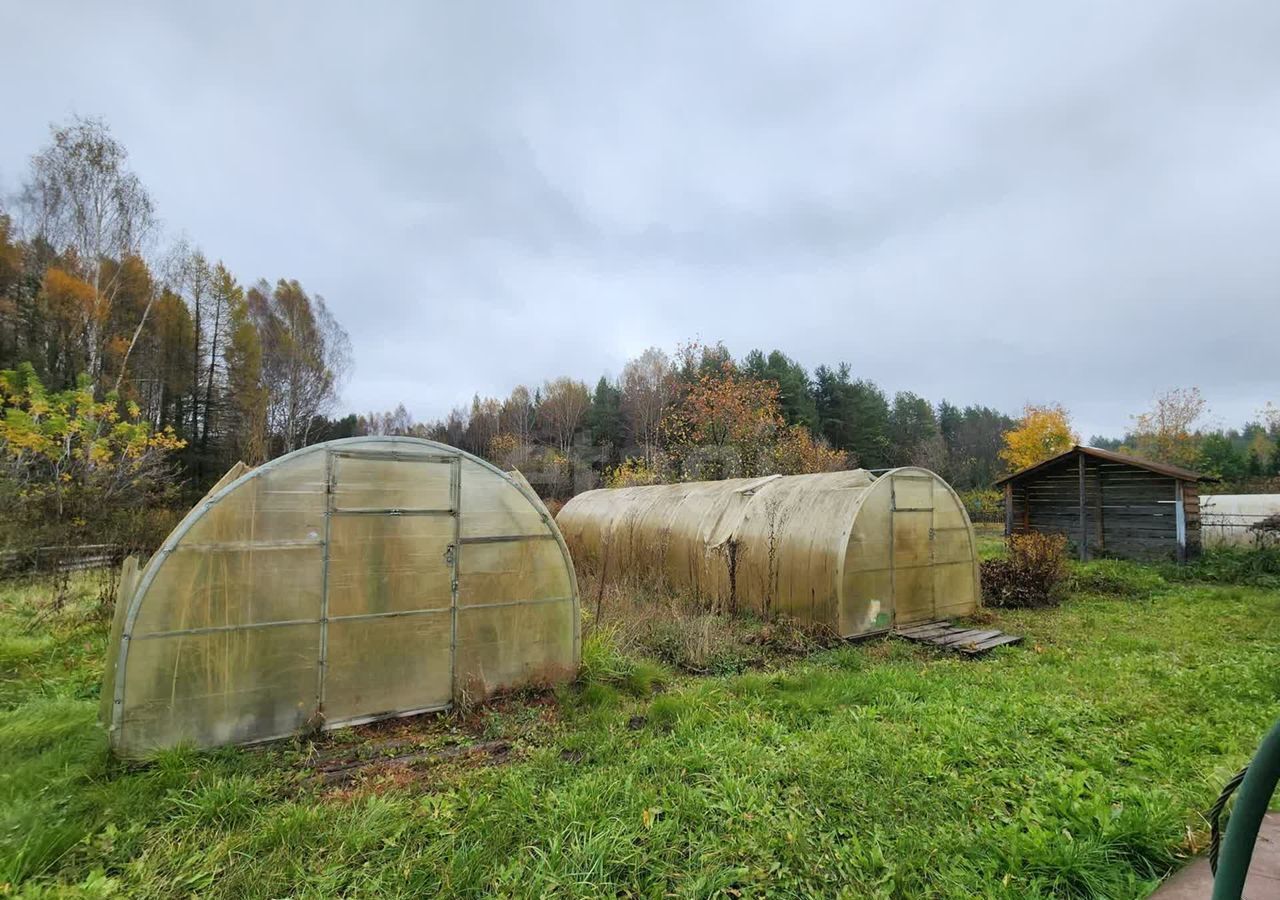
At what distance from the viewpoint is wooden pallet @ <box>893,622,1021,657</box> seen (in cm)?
830

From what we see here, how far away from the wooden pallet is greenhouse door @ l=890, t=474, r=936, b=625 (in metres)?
0.35

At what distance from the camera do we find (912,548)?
10.0m

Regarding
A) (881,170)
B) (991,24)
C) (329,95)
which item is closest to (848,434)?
(881,170)

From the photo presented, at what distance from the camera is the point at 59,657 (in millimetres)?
7152

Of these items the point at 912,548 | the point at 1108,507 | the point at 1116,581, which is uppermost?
the point at 1108,507

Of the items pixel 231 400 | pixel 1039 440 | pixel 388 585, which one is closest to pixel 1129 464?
pixel 388 585

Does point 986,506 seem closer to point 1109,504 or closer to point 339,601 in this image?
point 1109,504

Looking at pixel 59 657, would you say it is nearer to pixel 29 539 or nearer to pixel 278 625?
pixel 278 625

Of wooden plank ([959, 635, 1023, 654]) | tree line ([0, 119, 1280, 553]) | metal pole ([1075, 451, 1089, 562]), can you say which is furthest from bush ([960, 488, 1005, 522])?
wooden plank ([959, 635, 1023, 654])

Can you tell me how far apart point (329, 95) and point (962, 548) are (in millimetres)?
14274

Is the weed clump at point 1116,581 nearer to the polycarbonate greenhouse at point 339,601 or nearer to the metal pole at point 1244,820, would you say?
the polycarbonate greenhouse at point 339,601

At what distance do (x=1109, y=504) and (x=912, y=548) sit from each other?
11821 millimetres

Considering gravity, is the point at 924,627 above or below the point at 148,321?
below

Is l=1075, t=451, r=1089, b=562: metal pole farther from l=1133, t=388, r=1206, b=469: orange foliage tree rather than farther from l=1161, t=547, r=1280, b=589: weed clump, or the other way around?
l=1133, t=388, r=1206, b=469: orange foliage tree
